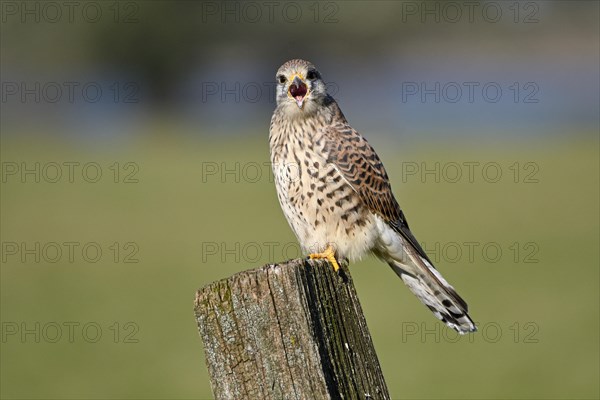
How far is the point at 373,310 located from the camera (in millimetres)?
12758

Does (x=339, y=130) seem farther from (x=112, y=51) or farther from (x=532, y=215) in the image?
(x=112, y=51)

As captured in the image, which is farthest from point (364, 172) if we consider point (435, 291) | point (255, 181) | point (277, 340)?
point (255, 181)

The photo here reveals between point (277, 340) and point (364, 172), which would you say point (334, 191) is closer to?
point (364, 172)

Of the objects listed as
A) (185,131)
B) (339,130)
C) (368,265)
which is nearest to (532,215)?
(368,265)

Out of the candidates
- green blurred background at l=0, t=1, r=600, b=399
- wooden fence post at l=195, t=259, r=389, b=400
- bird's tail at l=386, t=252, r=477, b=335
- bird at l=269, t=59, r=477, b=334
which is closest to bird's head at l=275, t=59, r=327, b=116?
bird at l=269, t=59, r=477, b=334

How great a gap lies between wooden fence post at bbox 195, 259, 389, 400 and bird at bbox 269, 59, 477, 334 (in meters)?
2.63

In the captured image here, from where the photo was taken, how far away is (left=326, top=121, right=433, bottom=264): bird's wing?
5102 millimetres

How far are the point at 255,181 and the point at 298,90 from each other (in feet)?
73.0

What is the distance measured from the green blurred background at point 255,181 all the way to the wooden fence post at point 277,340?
7.05 m

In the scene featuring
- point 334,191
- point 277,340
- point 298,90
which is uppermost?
point 298,90

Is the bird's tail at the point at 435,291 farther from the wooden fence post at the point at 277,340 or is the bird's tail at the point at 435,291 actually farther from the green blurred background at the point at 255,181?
the green blurred background at the point at 255,181

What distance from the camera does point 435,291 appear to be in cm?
503

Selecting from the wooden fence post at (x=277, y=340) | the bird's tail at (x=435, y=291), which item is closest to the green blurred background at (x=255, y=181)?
the bird's tail at (x=435, y=291)

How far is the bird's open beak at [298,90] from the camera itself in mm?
5230
